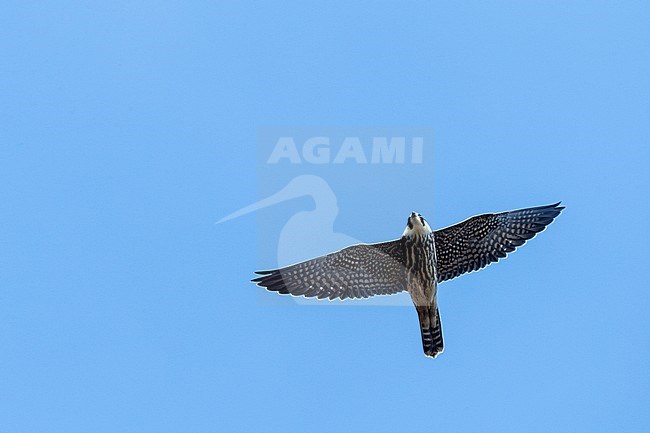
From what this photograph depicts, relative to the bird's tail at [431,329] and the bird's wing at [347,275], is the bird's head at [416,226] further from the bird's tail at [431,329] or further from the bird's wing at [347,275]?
the bird's tail at [431,329]

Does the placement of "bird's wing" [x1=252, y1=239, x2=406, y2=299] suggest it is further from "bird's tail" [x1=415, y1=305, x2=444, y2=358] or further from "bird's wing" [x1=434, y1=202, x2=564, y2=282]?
"bird's wing" [x1=434, y1=202, x2=564, y2=282]

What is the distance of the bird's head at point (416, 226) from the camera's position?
48.6ft

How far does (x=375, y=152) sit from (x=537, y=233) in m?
3.28

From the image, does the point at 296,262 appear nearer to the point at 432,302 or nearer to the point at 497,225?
the point at 432,302

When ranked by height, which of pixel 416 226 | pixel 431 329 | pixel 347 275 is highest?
pixel 416 226

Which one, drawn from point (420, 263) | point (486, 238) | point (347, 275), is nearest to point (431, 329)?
point (420, 263)

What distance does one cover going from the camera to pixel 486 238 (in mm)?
15523

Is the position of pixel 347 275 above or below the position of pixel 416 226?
below

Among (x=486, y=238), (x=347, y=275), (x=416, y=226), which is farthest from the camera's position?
(x=486, y=238)

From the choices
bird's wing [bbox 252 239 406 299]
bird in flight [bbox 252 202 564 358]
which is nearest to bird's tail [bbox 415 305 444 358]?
bird in flight [bbox 252 202 564 358]

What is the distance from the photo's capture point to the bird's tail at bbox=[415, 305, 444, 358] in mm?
14906

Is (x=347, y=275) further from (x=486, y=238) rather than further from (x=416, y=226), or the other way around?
(x=486, y=238)

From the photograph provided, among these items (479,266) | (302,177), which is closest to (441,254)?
(479,266)

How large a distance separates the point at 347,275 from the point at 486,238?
254 cm
